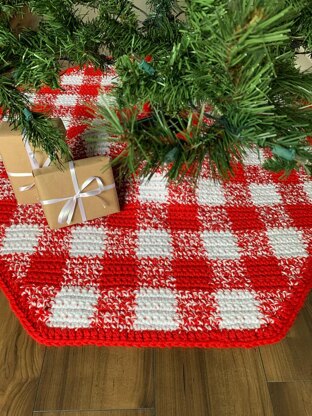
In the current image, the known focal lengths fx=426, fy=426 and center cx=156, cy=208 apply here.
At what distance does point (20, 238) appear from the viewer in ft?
2.27

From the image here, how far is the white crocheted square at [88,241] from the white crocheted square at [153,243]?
6 centimetres

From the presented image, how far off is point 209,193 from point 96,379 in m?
0.38

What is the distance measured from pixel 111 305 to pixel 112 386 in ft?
0.35

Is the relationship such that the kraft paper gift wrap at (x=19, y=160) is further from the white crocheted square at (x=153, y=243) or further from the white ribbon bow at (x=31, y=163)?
the white crocheted square at (x=153, y=243)

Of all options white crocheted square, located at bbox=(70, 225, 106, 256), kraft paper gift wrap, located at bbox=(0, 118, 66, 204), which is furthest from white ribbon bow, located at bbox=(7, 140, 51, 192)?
white crocheted square, located at bbox=(70, 225, 106, 256)

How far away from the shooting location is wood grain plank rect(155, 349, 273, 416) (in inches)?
21.1

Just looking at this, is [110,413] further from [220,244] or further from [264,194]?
[264,194]

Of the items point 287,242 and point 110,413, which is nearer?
point 110,413

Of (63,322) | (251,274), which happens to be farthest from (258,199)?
(63,322)

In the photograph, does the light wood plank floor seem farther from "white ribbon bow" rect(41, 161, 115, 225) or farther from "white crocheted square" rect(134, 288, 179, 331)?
"white ribbon bow" rect(41, 161, 115, 225)

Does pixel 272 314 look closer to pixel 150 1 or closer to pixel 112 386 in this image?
pixel 112 386

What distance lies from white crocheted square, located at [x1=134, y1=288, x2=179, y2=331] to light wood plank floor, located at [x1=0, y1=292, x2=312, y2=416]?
0.04 metres

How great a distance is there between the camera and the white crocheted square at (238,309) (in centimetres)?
59

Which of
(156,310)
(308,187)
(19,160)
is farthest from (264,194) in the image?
(19,160)
